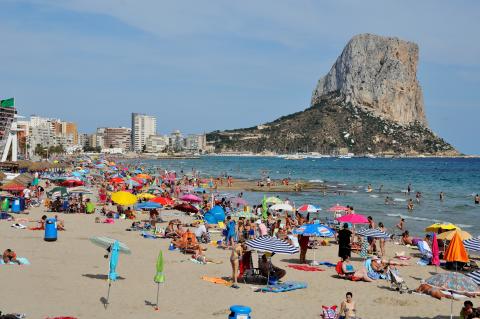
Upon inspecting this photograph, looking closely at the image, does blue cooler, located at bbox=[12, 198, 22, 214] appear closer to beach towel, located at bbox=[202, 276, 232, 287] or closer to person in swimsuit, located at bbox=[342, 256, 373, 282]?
beach towel, located at bbox=[202, 276, 232, 287]

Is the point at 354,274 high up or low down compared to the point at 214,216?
down

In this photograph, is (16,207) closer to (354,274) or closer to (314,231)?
(314,231)

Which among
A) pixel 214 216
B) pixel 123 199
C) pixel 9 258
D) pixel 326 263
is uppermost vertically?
pixel 123 199

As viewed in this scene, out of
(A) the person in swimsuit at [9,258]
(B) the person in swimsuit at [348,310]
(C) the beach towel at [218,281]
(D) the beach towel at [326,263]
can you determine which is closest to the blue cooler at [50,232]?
(A) the person in swimsuit at [9,258]

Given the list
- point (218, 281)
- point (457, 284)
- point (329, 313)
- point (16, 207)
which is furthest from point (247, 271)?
point (16, 207)

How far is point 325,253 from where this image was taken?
728 inches

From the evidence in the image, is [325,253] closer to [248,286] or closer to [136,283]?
[248,286]

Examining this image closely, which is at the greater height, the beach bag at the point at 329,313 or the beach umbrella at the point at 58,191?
the beach umbrella at the point at 58,191

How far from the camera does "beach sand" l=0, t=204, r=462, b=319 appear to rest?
10.3 meters

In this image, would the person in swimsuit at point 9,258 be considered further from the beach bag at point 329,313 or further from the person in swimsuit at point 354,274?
the person in swimsuit at point 354,274

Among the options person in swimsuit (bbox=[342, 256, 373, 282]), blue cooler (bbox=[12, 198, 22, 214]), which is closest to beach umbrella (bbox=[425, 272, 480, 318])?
person in swimsuit (bbox=[342, 256, 373, 282])

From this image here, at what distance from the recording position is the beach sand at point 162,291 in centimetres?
1027

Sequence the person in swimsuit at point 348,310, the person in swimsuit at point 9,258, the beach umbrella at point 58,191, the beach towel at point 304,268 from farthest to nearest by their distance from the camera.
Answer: the beach umbrella at point 58,191 → the beach towel at point 304,268 → the person in swimsuit at point 9,258 → the person in swimsuit at point 348,310

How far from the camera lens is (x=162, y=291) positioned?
38.9 feet
